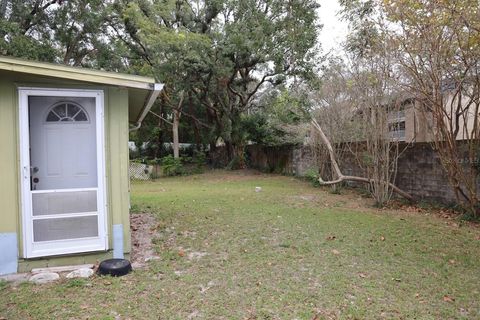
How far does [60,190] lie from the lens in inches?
150

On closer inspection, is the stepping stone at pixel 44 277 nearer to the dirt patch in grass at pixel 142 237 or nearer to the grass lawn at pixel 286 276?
the grass lawn at pixel 286 276

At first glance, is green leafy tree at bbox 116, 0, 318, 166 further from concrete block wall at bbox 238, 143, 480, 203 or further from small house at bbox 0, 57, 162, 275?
small house at bbox 0, 57, 162, 275

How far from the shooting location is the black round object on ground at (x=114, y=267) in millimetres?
3594

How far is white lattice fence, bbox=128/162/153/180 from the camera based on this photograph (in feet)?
47.7

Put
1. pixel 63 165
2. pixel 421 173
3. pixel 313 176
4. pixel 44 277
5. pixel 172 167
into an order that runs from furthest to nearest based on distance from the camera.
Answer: pixel 172 167
pixel 313 176
pixel 421 173
pixel 63 165
pixel 44 277

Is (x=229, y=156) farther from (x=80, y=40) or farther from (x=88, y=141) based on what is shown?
(x=88, y=141)

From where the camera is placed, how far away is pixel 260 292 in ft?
10.5

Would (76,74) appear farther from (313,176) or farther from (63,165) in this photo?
(313,176)

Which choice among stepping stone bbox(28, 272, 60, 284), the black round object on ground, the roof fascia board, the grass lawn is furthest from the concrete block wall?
stepping stone bbox(28, 272, 60, 284)

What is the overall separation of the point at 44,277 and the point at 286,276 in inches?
102

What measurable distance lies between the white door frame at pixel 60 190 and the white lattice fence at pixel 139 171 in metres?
11.0

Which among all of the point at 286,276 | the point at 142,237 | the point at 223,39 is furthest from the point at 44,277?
the point at 223,39

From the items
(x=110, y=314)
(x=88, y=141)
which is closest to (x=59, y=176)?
(x=88, y=141)

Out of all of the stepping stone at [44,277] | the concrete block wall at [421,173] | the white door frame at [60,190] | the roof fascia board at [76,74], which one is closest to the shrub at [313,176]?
the concrete block wall at [421,173]
